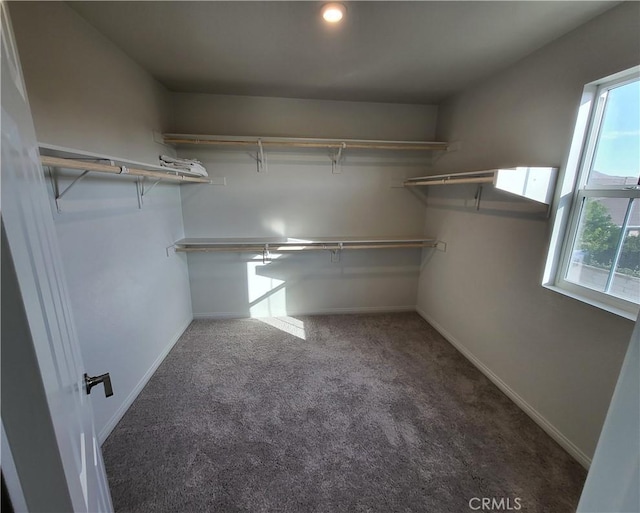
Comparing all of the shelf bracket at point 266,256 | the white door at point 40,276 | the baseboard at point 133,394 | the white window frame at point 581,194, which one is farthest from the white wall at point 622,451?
the shelf bracket at point 266,256

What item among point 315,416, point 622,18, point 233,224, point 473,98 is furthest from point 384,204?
point 315,416

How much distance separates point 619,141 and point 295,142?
220cm

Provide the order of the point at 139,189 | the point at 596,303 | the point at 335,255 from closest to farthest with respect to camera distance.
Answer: the point at 596,303 < the point at 139,189 < the point at 335,255

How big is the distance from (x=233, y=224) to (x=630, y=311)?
3.04 meters

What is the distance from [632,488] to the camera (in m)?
0.44

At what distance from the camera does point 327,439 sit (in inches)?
65.2

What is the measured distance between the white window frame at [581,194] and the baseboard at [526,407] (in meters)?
0.84

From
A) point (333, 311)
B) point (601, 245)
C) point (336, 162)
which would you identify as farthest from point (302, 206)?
point (601, 245)

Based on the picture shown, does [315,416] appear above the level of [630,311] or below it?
below

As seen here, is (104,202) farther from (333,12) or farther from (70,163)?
(333,12)

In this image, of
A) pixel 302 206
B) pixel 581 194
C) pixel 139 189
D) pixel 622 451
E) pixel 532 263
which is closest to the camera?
pixel 622 451

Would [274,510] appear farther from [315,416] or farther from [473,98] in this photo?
[473,98]

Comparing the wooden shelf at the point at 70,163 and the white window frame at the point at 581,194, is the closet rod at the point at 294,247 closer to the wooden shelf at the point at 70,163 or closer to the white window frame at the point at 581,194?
the wooden shelf at the point at 70,163

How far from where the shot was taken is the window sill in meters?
1.35
